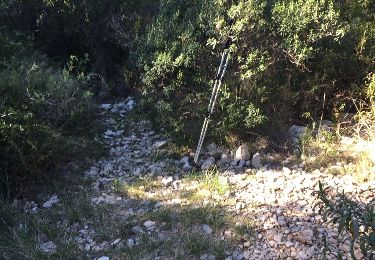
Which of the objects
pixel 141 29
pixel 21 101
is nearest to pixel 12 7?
pixel 141 29

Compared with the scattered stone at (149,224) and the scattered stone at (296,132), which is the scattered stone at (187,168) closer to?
the scattered stone at (149,224)

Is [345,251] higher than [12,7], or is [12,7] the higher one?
[12,7]

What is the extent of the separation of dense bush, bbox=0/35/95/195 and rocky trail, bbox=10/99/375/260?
1.25ft

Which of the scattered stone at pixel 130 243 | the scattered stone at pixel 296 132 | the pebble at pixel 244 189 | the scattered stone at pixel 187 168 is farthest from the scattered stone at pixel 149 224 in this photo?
the scattered stone at pixel 296 132

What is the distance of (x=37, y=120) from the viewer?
4418mm

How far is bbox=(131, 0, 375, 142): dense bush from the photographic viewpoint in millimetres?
4473

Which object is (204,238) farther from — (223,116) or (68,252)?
(223,116)

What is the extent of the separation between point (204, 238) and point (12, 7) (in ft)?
14.5

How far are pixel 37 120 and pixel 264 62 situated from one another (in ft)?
7.38

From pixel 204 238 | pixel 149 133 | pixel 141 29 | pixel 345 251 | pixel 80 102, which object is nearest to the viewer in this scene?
pixel 345 251

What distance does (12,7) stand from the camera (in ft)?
20.3

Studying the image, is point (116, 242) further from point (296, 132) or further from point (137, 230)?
point (296, 132)

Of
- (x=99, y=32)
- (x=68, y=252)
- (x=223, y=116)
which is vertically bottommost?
(x=68, y=252)

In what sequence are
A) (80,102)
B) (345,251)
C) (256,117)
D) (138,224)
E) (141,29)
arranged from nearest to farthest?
1. (345,251)
2. (138,224)
3. (256,117)
4. (80,102)
5. (141,29)
